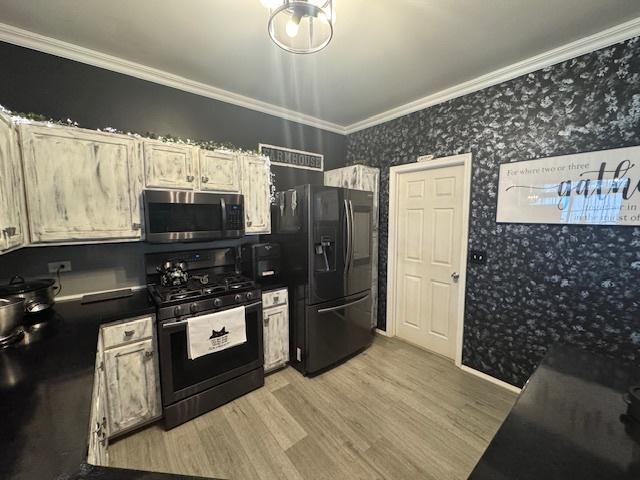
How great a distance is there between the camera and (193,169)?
2.26 m

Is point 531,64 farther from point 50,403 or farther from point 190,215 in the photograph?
point 50,403

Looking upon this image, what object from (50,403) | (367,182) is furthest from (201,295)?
(367,182)

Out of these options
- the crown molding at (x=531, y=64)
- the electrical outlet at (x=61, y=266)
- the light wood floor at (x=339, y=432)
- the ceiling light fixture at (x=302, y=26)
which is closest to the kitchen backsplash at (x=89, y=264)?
the electrical outlet at (x=61, y=266)

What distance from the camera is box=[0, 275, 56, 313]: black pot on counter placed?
1.54m

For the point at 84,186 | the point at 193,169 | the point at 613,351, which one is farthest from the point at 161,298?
the point at 613,351

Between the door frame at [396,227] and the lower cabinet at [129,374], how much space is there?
256cm

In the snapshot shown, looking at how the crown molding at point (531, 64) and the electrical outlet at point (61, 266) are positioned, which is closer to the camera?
the crown molding at point (531, 64)

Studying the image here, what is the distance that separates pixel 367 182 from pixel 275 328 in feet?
6.60

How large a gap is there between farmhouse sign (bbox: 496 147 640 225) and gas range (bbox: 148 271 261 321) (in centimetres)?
235

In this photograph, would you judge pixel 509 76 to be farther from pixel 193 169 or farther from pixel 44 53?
pixel 44 53

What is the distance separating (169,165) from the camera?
214 cm

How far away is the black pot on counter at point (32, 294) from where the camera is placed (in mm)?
1541

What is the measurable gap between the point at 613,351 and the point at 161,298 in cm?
328

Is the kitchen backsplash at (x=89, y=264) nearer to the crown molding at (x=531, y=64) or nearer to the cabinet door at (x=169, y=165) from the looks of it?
the cabinet door at (x=169, y=165)
